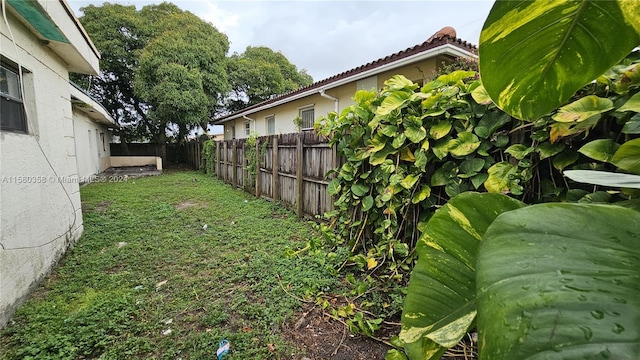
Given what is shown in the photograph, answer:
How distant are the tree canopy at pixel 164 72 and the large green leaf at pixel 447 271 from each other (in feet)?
43.9

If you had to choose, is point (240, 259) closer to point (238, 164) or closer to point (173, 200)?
point (173, 200)

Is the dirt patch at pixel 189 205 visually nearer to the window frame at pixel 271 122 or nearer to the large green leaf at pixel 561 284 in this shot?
the window frame at pixel 271 122

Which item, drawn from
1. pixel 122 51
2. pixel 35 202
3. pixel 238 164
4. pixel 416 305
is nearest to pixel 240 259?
pixel 35 202

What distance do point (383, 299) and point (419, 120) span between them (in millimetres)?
1477

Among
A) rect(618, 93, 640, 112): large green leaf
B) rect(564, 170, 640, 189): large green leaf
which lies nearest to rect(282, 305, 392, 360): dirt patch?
rect(564, 170, 640, 189): large green leaf

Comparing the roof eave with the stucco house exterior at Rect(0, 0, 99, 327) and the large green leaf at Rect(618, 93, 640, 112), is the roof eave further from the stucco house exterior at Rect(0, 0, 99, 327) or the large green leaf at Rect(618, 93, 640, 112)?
the stucco house exterior at Rect(0, 0, 99, 327)

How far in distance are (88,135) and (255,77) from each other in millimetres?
9154

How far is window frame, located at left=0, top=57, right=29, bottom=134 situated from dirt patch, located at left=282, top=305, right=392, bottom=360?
→ 2.98m

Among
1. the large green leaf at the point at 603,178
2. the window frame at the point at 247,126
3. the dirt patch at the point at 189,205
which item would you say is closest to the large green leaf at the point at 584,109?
the large green leaf at the point at 603,178

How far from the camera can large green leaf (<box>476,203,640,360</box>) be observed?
0.98 ft

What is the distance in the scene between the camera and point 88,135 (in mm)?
9938

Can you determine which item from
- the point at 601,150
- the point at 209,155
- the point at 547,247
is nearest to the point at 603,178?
the point at 547,247

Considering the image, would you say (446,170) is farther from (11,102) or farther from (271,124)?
(271,124)

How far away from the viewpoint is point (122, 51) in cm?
1373
